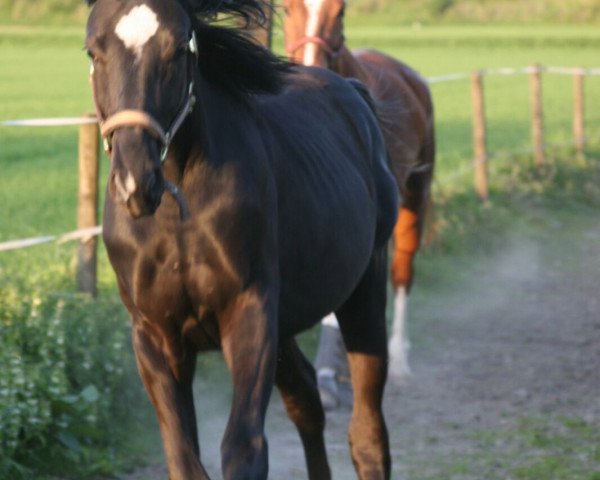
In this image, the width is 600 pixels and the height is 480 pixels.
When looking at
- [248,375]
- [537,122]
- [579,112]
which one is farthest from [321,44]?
[579,112]

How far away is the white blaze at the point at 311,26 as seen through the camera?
7547 mm

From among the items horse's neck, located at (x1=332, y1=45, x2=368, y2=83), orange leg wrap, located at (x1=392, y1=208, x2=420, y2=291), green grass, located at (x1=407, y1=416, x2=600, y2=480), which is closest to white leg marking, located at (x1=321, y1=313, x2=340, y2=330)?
orange leg wrap, located at (x1=392, y1=208, x2=420, y2=291)

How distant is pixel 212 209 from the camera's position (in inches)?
161

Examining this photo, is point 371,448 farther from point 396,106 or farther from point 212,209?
point 396,106

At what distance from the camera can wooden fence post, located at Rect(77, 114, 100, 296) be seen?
23.6 feet

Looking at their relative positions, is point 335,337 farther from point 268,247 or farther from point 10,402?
point 268,247

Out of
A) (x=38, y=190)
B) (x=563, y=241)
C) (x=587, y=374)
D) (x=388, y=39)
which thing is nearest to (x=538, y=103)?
(x=563, y=241)

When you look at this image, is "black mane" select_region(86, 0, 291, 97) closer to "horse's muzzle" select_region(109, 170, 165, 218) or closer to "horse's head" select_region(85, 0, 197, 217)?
"horse's head" select_region(85, 0, 197, 217)

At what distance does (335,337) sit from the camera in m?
8.01

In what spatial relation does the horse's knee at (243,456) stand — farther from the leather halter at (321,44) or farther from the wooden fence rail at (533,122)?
the wooden fence rail at (533,122)

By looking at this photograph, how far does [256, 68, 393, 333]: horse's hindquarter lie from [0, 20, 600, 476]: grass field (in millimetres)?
2170

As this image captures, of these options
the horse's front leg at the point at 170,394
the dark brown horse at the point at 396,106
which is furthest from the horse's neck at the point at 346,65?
the horse's front leg at the point at 170,394

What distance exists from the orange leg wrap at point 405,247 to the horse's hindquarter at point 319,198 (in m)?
3.40

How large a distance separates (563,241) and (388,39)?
32390mm
